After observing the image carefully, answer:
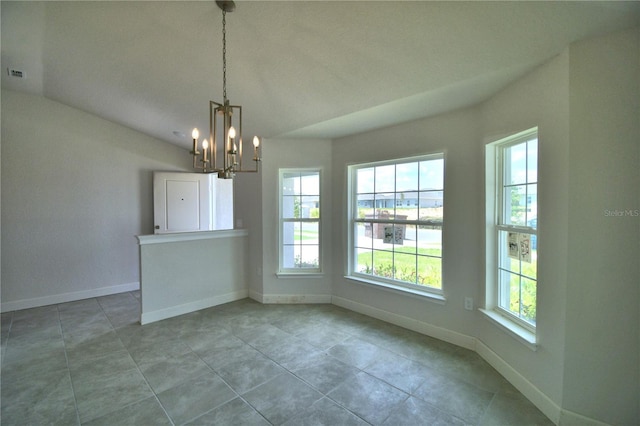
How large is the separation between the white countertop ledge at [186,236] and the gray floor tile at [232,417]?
220 cm

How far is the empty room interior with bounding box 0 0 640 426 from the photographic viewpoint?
165 cm

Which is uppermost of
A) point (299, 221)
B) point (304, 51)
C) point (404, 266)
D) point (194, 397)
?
point (304, 51)

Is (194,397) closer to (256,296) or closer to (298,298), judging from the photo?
(298,298)

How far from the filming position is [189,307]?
369 cm

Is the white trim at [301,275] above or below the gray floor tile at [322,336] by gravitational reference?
above

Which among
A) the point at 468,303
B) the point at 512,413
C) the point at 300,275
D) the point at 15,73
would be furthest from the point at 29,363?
the point at 468,303

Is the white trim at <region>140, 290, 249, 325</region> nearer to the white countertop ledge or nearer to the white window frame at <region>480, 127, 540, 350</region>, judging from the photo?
the white countertop ledge

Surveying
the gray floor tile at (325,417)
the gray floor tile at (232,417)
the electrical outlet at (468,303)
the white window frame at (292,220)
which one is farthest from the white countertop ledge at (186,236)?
the electrical outlet at (468,303)

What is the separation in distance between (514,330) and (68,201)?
5.61 meters

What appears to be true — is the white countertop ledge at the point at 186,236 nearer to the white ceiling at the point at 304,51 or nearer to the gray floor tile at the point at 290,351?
the white ceiling at the point at 304,51

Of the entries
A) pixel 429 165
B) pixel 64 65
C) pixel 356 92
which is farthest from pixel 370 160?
pixel 64 65

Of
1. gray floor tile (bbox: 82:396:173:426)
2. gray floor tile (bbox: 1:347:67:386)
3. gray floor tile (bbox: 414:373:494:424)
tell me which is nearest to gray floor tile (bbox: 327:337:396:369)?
gray floor tile (bbox: 414:373:494:424)

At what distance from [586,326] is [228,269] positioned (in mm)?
3799

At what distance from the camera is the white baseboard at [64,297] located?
3.75m
